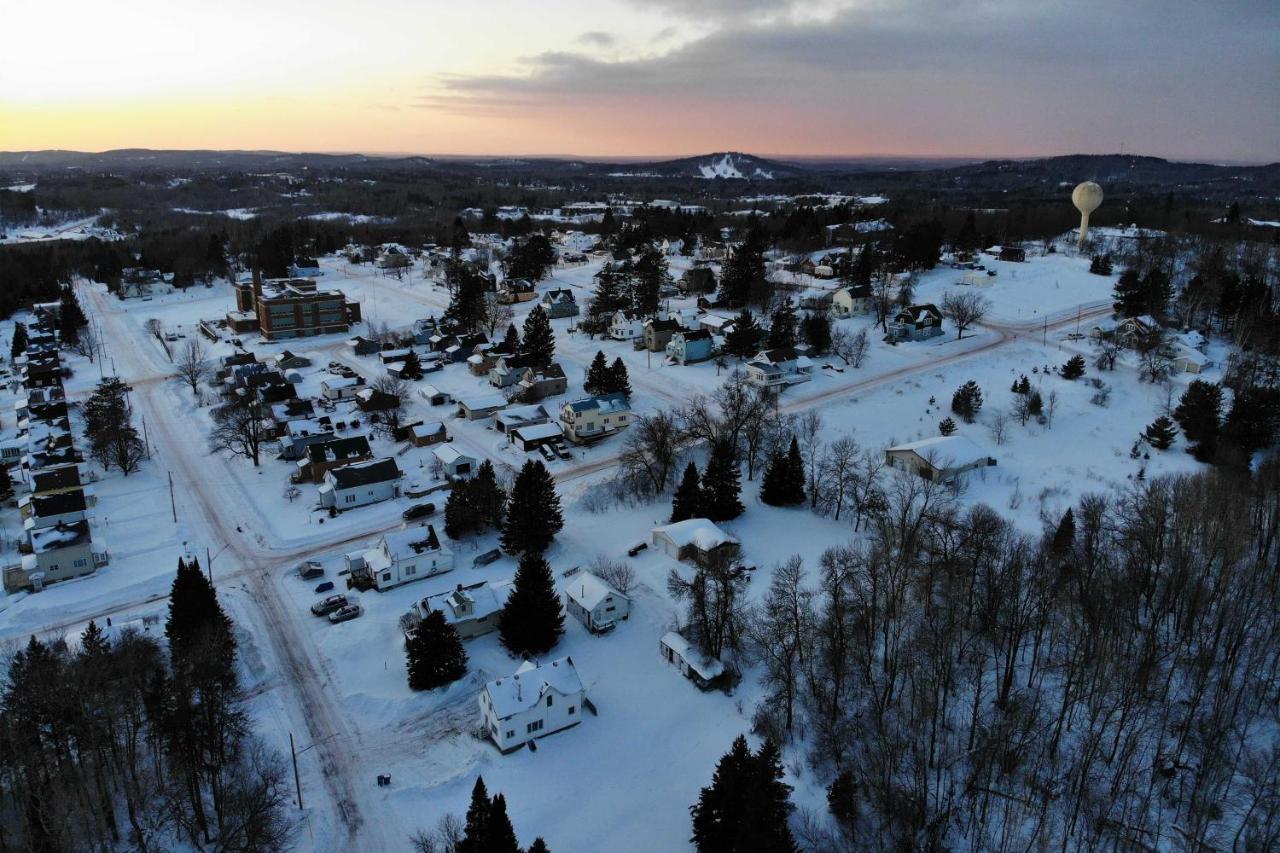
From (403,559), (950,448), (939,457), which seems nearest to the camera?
(403,559)

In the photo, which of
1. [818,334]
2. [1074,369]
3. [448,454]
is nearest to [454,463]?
[448,454]

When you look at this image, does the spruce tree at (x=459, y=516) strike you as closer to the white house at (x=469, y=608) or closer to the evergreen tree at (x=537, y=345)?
the white house at (x=469, y=608)

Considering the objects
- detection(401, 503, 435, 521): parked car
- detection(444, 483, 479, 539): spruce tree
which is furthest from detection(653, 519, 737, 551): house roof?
detection(401, 503, 435, 521): parked car

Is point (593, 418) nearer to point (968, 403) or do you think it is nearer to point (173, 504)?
point (173, 504)

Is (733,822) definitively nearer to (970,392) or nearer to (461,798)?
(461,798)

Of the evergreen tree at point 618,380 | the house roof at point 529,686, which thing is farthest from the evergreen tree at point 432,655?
the evergreen tree at point 618,380

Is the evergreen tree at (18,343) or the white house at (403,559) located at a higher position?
the evergreen tree at (18,343)
